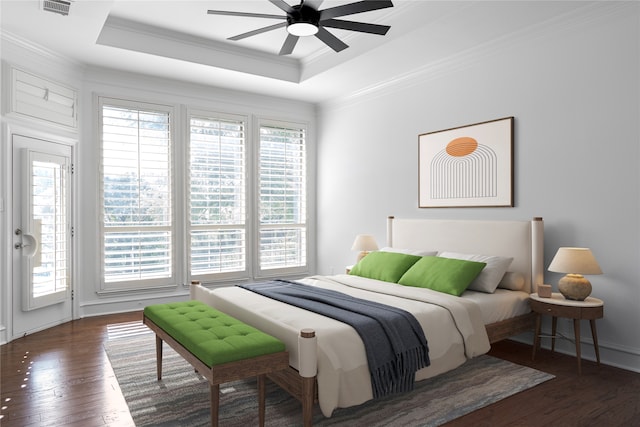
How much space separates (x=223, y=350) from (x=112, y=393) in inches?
49.0

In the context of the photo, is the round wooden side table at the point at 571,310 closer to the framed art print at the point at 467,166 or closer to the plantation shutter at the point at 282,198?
the framed art print at the point at 467,166

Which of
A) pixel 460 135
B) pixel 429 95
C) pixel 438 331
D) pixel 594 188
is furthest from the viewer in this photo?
pixel 429 95

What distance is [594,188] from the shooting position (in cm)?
349

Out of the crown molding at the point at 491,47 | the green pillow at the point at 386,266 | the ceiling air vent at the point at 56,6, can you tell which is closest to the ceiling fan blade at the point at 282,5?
the ceiling air vent at the point at 56,6

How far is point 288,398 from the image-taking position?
2.84 meters

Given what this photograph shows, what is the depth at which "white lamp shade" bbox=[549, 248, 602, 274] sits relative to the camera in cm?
322

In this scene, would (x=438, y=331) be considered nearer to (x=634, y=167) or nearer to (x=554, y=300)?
(x=554, y=300)

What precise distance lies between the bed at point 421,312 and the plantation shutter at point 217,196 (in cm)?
191

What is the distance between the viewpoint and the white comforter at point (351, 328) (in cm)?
243

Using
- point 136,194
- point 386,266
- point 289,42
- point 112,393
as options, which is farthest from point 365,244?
point 112,393

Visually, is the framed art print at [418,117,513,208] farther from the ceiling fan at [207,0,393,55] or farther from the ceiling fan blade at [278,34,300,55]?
the ceiling fan blade at [278,34,300,55]

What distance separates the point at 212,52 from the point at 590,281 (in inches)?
170

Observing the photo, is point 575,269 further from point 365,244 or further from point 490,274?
point 365,244

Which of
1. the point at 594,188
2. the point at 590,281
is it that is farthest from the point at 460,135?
the point at 590,281
